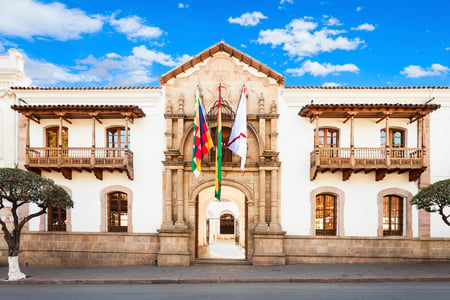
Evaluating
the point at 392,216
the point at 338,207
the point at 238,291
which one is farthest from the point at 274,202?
the point at 392,216

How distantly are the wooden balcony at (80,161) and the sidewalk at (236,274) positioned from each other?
14.7ft

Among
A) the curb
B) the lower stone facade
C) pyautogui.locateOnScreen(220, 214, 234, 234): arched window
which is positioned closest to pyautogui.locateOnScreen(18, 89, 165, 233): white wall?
the lower stone facade

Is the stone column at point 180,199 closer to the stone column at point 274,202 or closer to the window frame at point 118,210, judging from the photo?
the window frame at point 118,210

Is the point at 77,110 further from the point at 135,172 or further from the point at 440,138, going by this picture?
the point at 440,138

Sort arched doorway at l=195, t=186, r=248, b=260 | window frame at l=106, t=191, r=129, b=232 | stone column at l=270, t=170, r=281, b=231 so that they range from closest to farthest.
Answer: stone column at l=270, t=170, r=281, b=231, window frame at l=106, t=191, r=129, b=232, arched doorway at l=195, t=186, r=248, b=260

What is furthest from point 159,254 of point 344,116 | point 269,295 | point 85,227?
point 344,116

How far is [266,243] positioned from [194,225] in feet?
11.9

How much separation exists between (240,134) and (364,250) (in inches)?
329

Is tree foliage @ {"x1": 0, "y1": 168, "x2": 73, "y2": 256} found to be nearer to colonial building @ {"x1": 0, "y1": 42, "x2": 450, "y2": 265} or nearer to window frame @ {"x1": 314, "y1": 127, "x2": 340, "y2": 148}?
colonial building @ {"x1": 0, "y1": 42, "x2": 450, "y2": 265}

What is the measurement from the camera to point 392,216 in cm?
1670

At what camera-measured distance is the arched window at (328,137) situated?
1691cm

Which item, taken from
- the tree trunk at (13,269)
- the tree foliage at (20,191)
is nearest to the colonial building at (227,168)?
the tree foliage at (20,191)

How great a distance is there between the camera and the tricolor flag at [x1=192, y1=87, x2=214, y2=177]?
1505 centimetres

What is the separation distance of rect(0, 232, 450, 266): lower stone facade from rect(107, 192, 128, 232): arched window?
49cm
